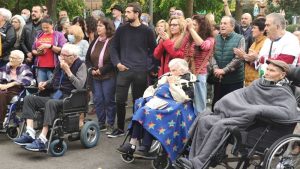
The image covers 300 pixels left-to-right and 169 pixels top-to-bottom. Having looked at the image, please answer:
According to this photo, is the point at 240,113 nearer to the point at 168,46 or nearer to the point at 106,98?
the point at 168,46

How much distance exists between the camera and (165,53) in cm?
690

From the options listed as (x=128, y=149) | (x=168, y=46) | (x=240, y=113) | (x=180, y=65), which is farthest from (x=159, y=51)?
(x=240, y=113)

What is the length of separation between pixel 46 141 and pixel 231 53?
2.83 m

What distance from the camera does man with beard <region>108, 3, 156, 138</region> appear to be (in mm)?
7098

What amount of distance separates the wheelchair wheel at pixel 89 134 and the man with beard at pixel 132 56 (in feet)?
1.76

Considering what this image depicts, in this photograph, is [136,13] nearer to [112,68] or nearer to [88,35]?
[112,68]

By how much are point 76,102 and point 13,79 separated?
1.32 metres

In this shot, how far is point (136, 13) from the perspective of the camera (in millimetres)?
7102

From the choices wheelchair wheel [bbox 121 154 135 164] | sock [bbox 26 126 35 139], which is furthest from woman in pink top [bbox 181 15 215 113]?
sock [bbox 26 126 35 139]

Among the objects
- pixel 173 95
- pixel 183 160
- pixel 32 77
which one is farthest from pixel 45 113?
pixel 183 160

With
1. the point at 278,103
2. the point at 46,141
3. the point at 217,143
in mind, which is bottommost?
the point at 46,141

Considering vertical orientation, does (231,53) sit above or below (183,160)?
above

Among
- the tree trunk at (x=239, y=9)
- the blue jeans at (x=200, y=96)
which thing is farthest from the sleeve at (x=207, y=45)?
the tree trunk at (x=239, y=9)

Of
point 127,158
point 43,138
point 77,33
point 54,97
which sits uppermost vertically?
point 77,33
